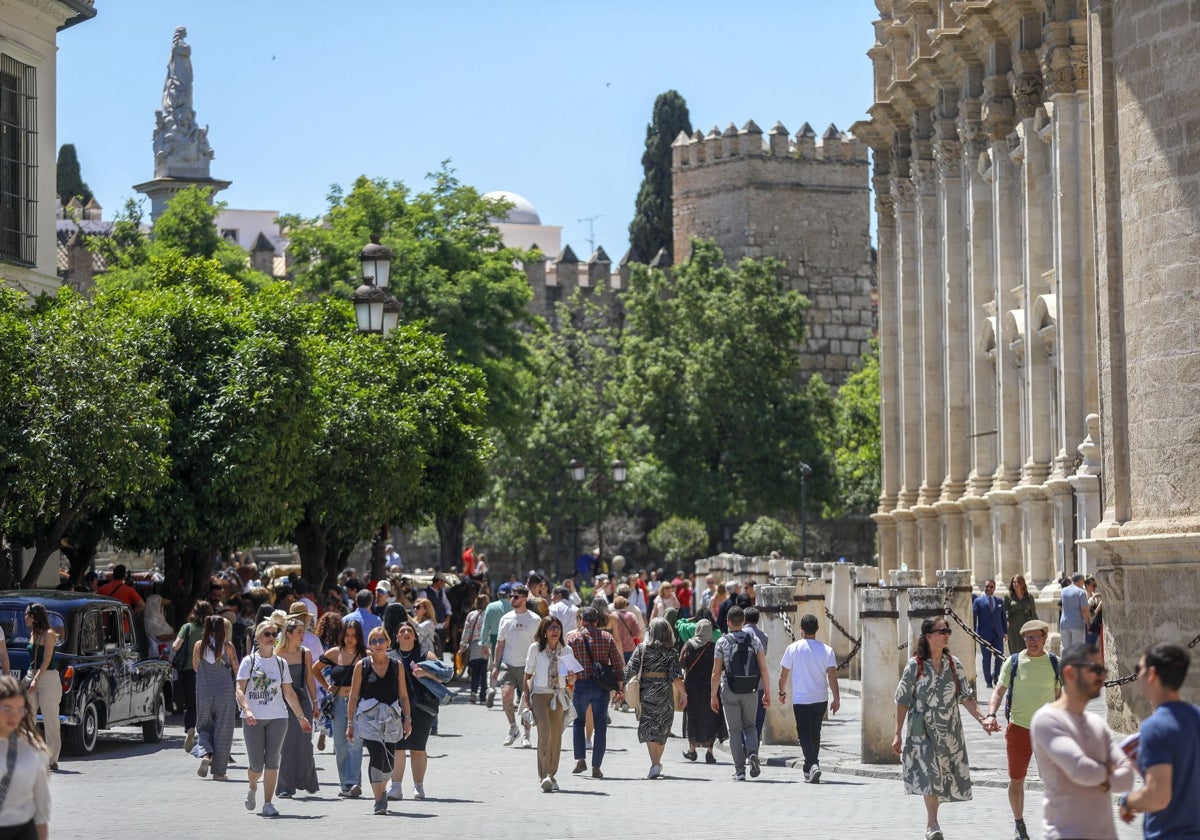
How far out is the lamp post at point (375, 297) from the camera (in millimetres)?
24781

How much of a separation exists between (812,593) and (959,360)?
17646 millimetres

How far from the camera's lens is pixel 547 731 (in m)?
18.0

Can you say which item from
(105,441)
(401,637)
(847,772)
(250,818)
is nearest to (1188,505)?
(847,772)

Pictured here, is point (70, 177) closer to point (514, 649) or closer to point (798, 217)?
point (798, 217)

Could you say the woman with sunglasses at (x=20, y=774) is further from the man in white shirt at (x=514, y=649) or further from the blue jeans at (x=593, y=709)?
the man in white shirt at (x=514, y=649)

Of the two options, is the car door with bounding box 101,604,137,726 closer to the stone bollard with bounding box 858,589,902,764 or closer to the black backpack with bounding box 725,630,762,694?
the black backpack with bounding box 725,630,762,694

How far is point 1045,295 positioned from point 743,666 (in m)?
18.1

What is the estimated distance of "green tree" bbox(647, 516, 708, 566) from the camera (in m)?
68.4

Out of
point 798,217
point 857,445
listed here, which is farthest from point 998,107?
point 798,217

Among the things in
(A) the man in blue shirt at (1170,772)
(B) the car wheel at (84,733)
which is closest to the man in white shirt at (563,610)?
(B) the car wheel at (84,733)

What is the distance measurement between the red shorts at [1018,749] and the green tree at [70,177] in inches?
3169

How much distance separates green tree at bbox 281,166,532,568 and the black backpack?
25648 mm

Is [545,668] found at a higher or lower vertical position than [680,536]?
lower

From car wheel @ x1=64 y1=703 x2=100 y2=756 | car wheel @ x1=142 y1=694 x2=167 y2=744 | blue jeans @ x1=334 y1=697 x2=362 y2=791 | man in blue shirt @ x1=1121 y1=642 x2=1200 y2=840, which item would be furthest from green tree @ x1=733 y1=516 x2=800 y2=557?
man in blue shirt @ x1=1121 y1=642 x2=1200 y2=840
